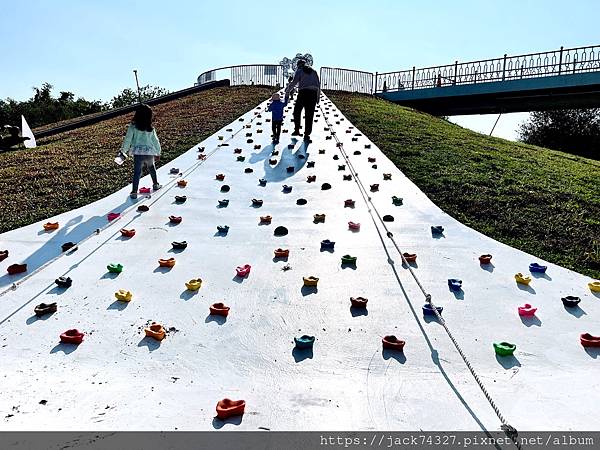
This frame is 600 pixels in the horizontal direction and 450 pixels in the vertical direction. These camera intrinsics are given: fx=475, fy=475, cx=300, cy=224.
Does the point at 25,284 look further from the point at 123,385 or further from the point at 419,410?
the point at 419,410

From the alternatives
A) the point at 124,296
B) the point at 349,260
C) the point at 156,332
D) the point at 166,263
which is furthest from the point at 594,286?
the point at 124,296

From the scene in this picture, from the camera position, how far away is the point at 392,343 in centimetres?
298

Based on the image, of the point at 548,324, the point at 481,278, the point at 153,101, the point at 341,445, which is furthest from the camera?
the point at 153,101

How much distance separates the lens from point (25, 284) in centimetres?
391

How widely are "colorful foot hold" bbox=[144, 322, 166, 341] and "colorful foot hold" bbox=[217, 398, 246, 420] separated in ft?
2.69

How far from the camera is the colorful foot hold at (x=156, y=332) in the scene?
10.1 ft

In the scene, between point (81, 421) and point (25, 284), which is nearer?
point (81, 421)

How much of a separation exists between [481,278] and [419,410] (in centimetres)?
199

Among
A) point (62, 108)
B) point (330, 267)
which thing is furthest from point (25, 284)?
point (62, 108)

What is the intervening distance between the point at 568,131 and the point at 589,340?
105ft

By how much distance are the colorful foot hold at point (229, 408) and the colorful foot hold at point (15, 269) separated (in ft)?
8.89

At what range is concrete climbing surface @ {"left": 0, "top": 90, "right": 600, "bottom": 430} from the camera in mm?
2447

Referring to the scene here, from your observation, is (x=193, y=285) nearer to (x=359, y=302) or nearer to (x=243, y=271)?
(x=243, y=271)

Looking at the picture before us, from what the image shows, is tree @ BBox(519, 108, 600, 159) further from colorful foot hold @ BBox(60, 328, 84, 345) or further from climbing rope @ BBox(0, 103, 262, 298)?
colorful foot hold @ BBox(60, 328, 84, 345)
